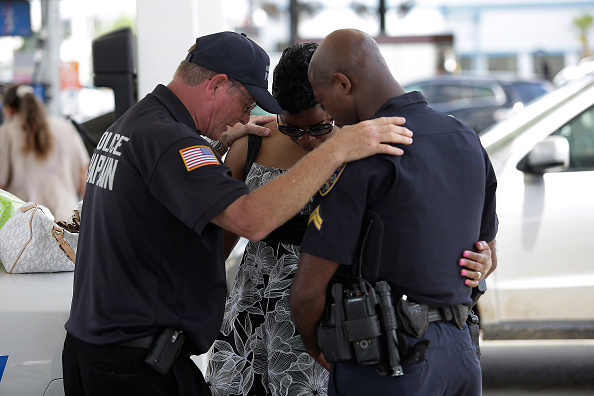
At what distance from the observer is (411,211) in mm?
1899

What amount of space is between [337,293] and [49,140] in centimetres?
450

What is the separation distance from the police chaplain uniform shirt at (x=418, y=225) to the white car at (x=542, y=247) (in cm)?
237

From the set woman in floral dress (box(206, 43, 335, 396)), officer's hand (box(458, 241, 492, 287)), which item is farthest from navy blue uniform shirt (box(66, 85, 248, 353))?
officer's hand (box(458, 241, 492, 287))

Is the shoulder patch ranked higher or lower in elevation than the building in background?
lower

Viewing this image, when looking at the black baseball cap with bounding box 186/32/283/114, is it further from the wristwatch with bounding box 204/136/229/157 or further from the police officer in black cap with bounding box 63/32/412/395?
the wristwatch with bounding box 204/136/229/157

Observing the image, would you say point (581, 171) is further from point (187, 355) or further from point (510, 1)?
point (510, 1)

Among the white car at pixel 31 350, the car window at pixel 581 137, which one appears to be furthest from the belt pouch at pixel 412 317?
the car window at pixel 581 137

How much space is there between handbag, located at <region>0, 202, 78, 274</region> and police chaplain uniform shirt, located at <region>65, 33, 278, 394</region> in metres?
0.81

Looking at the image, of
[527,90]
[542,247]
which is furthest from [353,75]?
[527,90]

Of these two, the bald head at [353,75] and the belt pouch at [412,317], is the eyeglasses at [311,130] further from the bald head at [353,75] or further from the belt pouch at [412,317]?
the belt pouch at [412,317]

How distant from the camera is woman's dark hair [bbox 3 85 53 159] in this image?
5.79m

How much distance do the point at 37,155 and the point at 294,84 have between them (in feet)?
12.8

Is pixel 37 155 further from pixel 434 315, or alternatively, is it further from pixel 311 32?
pixel 311 32

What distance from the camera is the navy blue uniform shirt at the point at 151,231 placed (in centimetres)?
198
